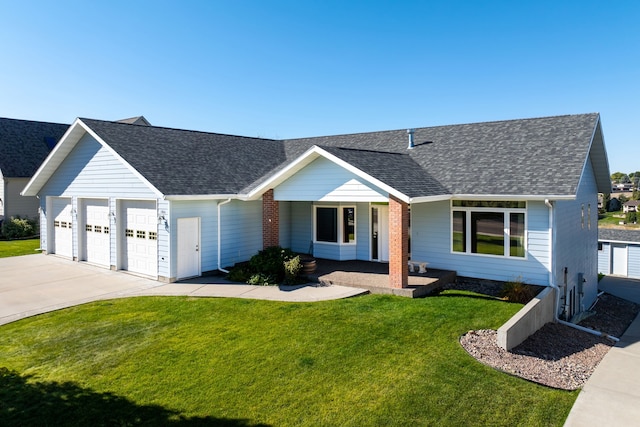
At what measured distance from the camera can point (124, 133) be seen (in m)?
17.0

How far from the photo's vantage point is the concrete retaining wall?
9.06 m

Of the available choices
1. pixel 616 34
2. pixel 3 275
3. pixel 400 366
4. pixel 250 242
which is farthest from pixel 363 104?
pixel 400 366

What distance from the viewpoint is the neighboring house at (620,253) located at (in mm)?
33875

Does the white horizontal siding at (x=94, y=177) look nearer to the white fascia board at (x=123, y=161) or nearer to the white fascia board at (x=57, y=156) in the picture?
the white fascia board at (x=57, y=156)

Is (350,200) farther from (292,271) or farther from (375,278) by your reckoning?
(292,271)

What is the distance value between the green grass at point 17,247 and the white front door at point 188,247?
11.7m

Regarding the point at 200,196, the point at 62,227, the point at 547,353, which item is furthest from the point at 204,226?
the point at 547,353

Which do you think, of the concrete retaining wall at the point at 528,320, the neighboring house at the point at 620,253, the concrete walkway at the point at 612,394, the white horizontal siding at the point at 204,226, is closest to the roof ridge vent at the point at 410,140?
the concrete retaining wall at the point at 528,320

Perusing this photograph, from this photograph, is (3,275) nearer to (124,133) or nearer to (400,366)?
(124,133)

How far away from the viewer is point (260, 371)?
24.4 feet

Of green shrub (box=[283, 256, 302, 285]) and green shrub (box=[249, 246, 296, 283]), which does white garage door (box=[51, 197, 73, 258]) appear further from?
green shrub (box=[283, 256, 302, 285])

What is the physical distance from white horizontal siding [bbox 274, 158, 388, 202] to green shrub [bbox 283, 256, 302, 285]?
2297 millimetres

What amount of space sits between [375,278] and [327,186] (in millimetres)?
3505

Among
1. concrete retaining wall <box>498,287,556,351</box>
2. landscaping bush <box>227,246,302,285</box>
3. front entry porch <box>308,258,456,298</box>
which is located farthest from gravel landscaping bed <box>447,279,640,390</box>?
landscaping bush <box>227,246,302,285</box>
